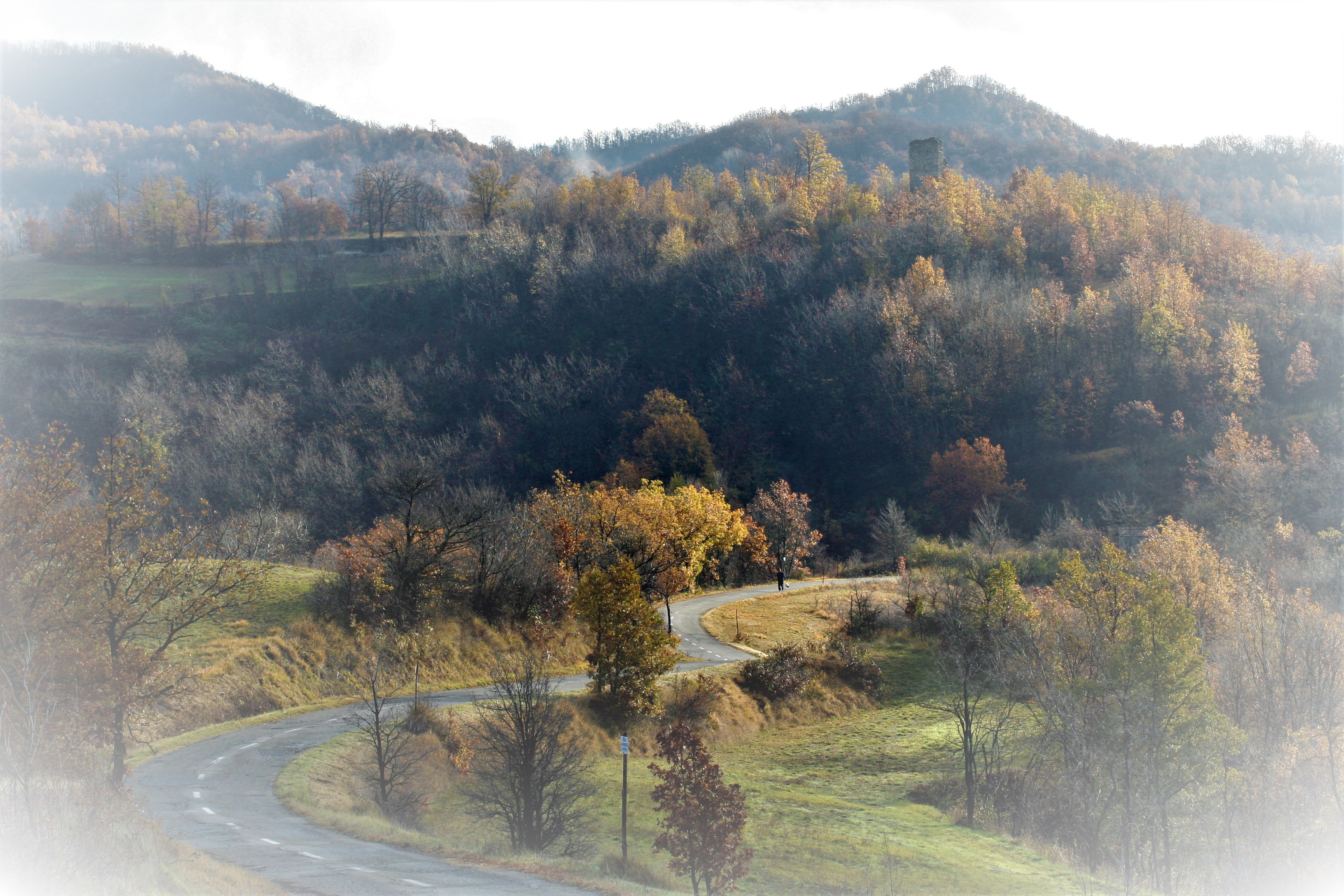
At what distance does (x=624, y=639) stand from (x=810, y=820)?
8176 millimetres

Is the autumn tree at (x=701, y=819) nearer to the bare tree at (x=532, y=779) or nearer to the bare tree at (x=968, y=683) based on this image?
the bare tree at (x=532, y=779)

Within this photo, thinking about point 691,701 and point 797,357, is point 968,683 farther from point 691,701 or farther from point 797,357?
point 797,357

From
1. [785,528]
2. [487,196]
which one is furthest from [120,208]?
[785,528]

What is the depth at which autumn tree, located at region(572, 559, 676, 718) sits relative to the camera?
26.9 m

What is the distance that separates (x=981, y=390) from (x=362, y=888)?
76450 mm

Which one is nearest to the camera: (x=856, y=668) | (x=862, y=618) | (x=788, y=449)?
(x=856, y=668)

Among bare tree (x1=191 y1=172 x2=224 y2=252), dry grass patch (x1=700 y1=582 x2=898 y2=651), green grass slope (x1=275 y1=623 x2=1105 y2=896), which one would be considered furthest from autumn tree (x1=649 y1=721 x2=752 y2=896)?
bare tree (x1=191 y1=172 x2=224 y2=252)

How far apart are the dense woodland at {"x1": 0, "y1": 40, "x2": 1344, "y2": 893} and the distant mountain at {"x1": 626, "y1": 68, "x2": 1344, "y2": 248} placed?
6.29 m

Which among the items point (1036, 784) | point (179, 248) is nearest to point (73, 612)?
point (1036, 784)

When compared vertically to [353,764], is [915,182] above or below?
above

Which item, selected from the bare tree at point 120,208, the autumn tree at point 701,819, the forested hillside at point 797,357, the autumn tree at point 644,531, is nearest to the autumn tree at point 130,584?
the autumn tree at point 701,819

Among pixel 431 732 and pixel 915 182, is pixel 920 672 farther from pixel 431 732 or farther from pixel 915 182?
pixel 915 182

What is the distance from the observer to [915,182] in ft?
373

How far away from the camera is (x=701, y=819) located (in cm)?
1488
